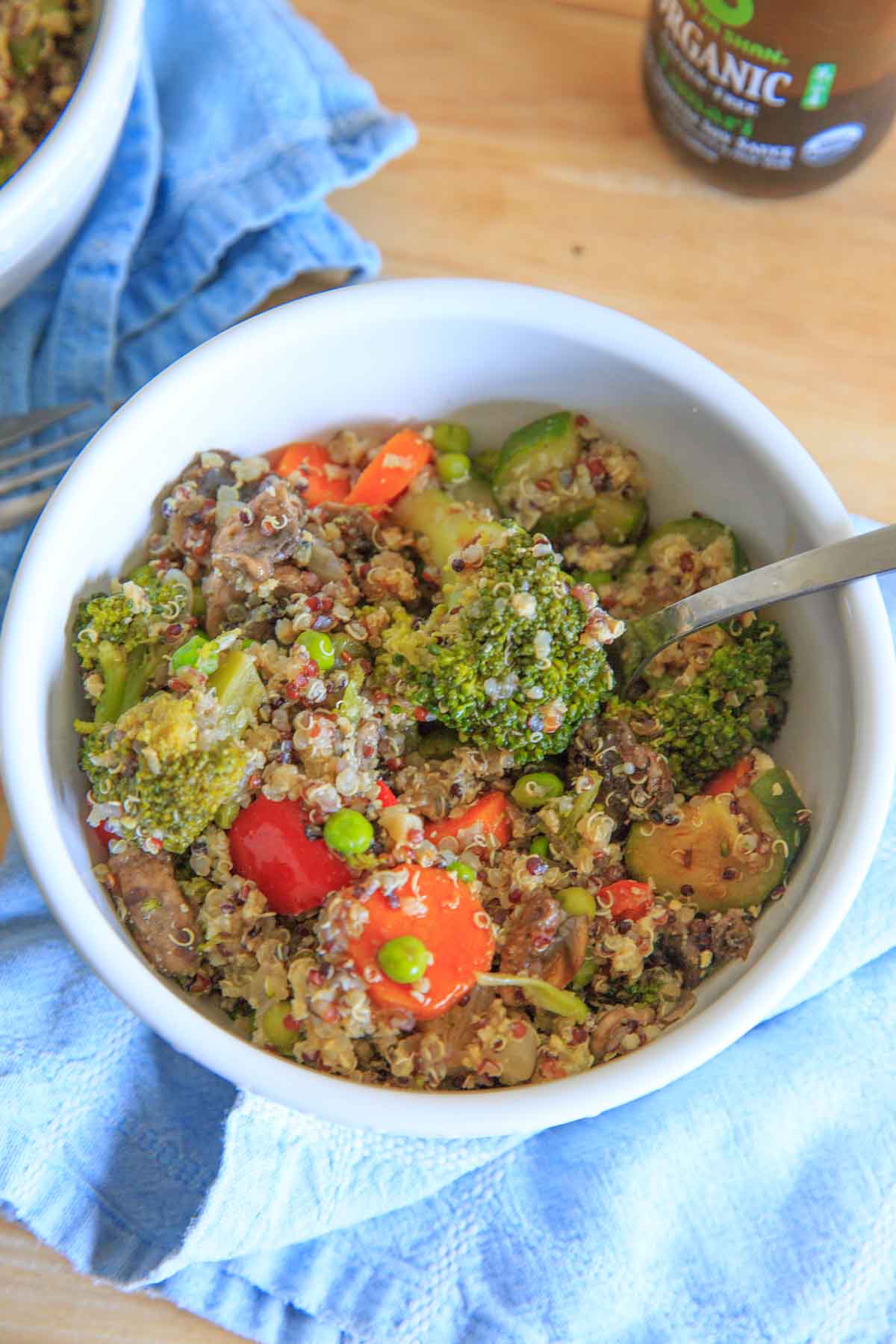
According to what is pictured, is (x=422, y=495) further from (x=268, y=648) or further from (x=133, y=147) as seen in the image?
(x=133, y=147)

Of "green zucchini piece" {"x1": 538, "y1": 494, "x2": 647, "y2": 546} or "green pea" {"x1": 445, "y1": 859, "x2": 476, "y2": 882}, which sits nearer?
"green pea" {"x1": 445, "y1": 859, "x2": 476, "y2": 882}

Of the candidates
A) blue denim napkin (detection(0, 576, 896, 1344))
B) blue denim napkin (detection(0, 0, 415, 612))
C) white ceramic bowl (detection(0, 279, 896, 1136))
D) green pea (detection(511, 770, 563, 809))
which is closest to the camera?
white ceramic bowl (detection(0, 279, 896, 1136))

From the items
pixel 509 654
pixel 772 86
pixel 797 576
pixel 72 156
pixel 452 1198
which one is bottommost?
pixel 452 1198

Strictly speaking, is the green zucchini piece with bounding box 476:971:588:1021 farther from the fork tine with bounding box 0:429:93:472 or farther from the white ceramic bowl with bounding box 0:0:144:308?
the white ceramic bowl with bounding box 0:0:144:308

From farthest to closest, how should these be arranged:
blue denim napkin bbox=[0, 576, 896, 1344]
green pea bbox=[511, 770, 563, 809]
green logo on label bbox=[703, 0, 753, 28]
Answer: green logo on label bbox=[703, 0, 753, 28] < blue denim napkin bbox=[0, 576, 896, 1344] < green pea bbox=[511, 770, 563, 809]

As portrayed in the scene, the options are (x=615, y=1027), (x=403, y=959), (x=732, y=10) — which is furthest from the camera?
(x=732, y=10)

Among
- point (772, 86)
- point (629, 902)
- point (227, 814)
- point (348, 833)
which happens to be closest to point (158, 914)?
point (227, 814)

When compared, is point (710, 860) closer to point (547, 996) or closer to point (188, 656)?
point (547, 996)

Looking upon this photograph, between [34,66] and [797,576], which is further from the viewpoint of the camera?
[34,66]

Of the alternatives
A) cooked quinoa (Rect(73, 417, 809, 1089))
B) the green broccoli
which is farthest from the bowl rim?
the green broccoli
